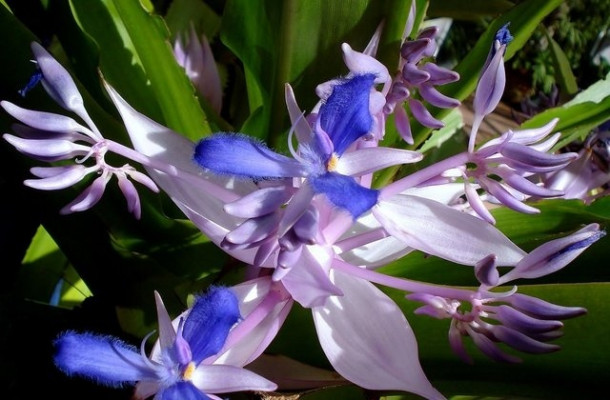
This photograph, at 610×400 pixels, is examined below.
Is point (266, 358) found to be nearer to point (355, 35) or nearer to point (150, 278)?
point (150, 278)

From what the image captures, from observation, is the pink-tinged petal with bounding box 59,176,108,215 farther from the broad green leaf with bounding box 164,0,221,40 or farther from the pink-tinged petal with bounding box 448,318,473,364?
the broad green leaf with bounding box 164,0,221,40

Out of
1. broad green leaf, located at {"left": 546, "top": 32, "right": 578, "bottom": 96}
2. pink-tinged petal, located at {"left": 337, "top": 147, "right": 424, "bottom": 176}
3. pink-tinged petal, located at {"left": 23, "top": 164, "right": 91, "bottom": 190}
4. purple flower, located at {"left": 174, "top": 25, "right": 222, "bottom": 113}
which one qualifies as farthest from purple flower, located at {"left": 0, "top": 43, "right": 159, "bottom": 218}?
broad green leaf, located at {"left": 546, "top": 32, "right": 578, "bottom": 96}

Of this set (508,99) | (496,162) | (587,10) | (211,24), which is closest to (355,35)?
(496,162)

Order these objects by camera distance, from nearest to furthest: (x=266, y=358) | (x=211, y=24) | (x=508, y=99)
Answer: (x=266, y=358) → (x=211, y=24) → (x=508, y=99)

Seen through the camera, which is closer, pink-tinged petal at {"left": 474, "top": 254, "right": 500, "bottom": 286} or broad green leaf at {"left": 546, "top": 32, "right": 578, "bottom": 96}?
pink-tinged petal at {"left": 474, "top": 254, "right": 500, "bottom": 286}

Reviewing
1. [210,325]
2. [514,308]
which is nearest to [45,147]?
[210,325]

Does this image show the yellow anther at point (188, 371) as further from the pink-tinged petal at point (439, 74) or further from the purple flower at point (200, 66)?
the purple flower at point (200, 66)
